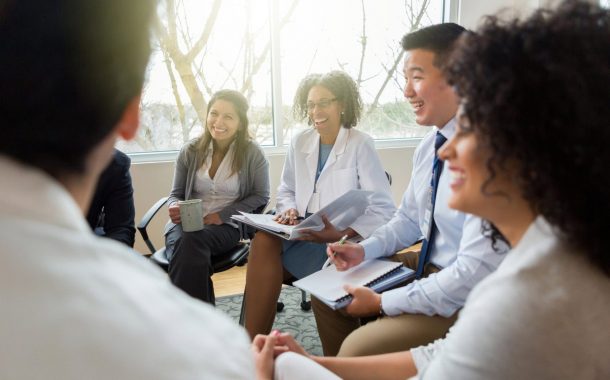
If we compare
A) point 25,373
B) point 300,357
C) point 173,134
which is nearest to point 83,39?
point 25,373

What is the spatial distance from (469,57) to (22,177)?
0.67m

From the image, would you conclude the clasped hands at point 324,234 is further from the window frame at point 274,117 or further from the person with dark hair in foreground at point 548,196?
the window frame at point 274,117

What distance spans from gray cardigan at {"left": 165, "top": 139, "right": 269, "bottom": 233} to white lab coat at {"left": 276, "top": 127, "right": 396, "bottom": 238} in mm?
124

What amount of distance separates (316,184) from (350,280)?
0.84 m

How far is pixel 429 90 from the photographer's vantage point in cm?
152

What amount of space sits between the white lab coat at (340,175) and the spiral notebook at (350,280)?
1.23 feet

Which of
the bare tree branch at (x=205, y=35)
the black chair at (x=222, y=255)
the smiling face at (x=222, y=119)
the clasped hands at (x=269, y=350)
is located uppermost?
the bare tree branch at (x=205, y=35)

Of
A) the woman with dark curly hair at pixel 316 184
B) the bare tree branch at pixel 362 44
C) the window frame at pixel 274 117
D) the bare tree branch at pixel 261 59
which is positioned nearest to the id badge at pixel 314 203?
the woman with dark curly hair at pixel 316 184

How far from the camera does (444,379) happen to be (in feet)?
2.26

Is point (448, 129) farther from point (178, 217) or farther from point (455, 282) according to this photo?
point (178, 217)

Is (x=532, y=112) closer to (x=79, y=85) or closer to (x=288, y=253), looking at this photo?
(x=79, y=85)

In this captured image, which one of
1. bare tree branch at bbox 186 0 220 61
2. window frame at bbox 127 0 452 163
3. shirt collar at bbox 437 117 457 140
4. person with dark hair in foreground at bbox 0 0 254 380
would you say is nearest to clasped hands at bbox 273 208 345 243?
shirt collar at bbox 437 117 457 140

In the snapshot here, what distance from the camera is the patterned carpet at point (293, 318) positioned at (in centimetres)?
229

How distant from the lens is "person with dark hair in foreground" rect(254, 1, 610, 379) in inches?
23.7
